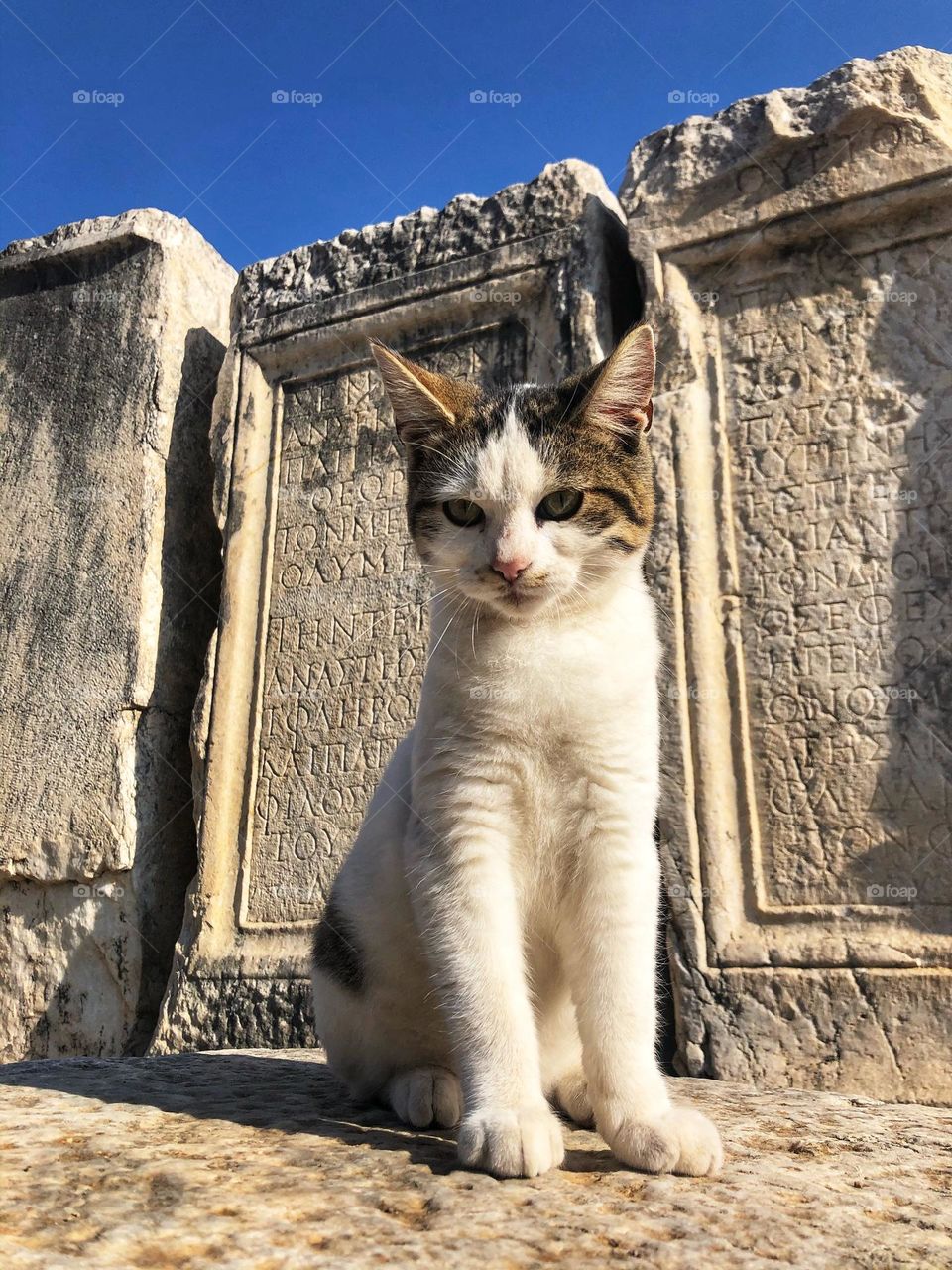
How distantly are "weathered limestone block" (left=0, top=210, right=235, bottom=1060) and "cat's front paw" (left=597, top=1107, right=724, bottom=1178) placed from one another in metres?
3.46

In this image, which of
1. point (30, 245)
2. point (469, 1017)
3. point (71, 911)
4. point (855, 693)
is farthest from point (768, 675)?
point (30, 245)

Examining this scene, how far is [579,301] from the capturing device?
176 inches

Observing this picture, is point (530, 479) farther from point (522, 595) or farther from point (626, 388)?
point (626, 388)

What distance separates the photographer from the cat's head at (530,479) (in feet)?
6.65

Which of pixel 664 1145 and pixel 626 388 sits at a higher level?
pixel 626 388

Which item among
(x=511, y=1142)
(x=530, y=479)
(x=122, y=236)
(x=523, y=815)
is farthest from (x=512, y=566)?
(x=122, y=236)

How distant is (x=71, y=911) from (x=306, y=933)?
1.22 m

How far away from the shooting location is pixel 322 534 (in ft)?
A: 16.4

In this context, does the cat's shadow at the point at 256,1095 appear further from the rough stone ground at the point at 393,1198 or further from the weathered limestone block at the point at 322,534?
the weathered limestone block at the point at 322,534

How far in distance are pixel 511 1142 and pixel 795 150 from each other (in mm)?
3983

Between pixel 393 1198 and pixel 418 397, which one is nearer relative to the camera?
pixel 393 1198

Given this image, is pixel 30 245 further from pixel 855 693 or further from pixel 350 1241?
pixel 350 1241

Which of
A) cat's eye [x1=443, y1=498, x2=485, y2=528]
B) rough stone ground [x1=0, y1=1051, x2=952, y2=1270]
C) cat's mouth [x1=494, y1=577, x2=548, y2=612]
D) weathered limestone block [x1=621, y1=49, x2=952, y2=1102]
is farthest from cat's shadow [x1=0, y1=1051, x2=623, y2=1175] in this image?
weathered limestone block [x1=621, y1=49, x2=952, y2=1102]

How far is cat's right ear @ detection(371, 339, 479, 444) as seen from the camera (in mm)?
2215
